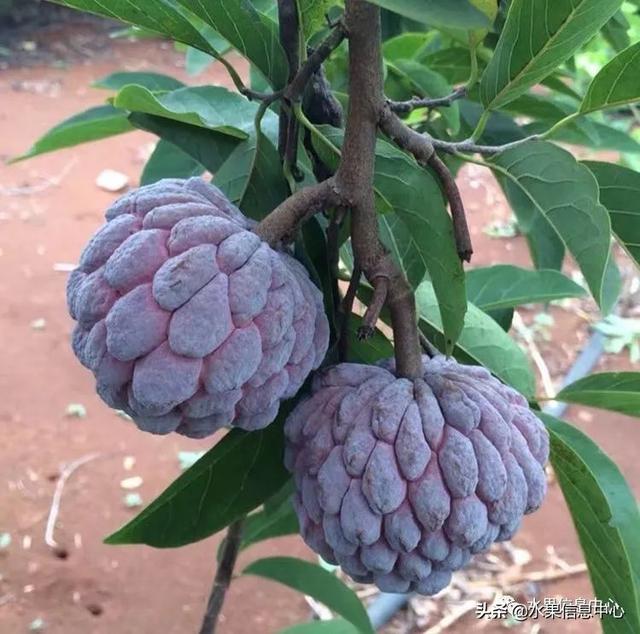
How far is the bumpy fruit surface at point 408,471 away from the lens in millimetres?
725

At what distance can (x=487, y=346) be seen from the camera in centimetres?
104

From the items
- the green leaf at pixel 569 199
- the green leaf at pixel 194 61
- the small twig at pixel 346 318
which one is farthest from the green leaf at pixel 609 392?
the green leaf at pixel 194 61

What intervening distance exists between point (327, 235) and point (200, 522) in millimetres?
353

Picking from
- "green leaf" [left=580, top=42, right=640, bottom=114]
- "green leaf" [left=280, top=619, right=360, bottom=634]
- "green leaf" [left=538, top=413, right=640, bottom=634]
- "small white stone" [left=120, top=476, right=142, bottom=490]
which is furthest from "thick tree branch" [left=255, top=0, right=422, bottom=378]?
"small white stone" [left=120, top=476, right=142, bottom=490]

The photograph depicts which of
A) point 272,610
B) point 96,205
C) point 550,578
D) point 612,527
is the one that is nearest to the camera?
point 612,527

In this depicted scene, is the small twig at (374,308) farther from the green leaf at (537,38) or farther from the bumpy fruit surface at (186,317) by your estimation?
the green leaf at (537,38)

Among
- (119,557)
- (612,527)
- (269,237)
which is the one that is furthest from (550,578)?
(269,237)

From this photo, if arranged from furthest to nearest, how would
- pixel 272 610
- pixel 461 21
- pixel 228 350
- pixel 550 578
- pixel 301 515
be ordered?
1. pixel 550 578
2. pixel 272 610
3. pixel 301 515
4. pixel 228 350
5. pixel 461 21

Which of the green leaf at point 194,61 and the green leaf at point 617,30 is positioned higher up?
the green leaf at point 617,30

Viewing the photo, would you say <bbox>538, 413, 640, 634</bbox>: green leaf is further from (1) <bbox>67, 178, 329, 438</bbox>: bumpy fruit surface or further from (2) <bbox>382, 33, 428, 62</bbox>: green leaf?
(2) <bbox>382, 33, 428, 62</bbox>: green leaf

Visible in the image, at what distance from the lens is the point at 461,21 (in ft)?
1.65

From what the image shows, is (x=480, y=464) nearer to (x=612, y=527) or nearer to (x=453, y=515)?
(x=453, y=515)

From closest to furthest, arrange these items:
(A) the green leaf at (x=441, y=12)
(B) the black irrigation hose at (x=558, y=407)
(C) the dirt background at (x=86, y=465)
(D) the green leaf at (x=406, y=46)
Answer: (A) the green leaf at (x=441, y=12), (D) the green leaf at (x=406, y=46), (C) the dirt background at (x=86, y=465), (B) the black irrigation hose at (x=558, y=407)

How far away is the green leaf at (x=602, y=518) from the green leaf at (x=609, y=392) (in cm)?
5
